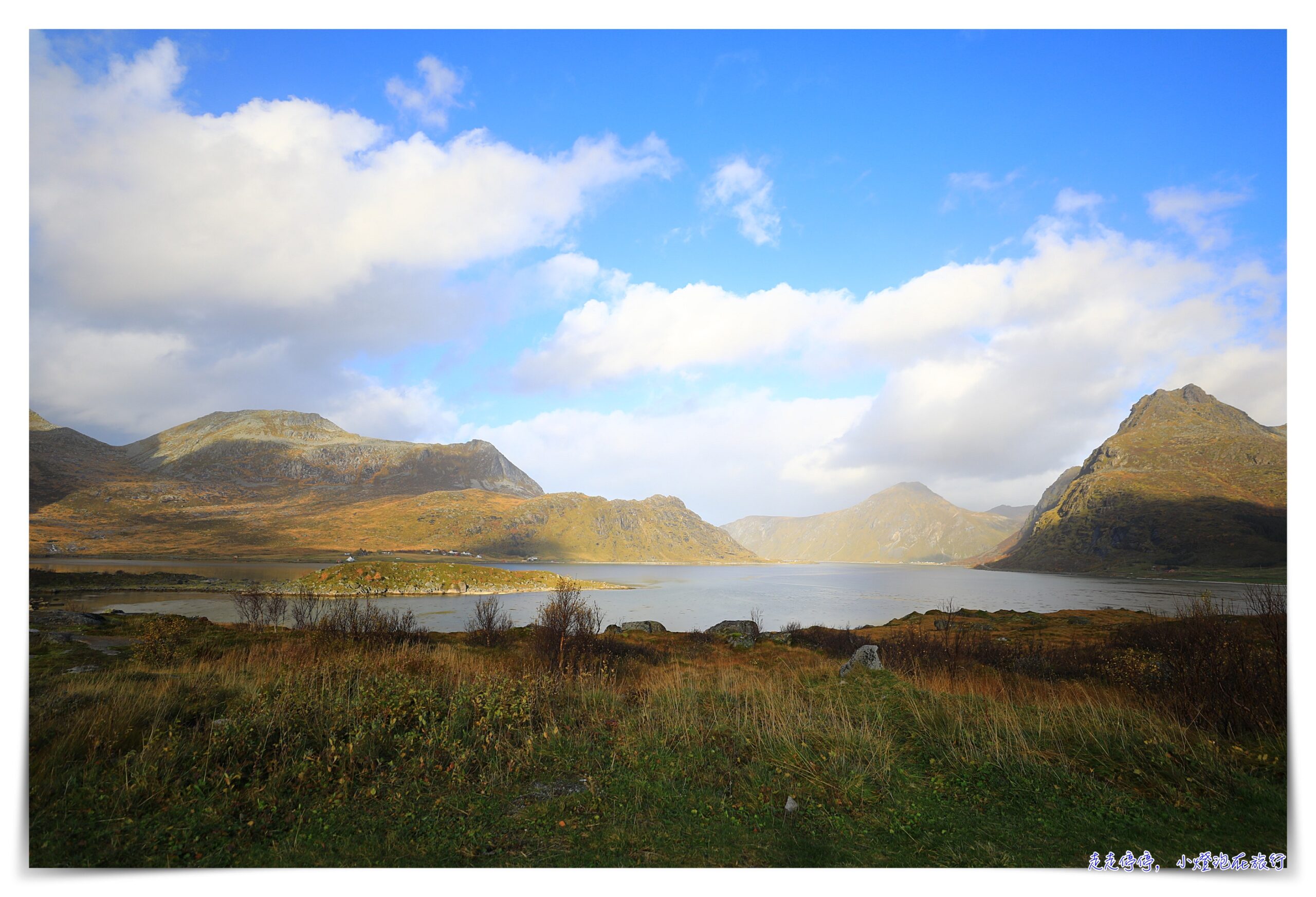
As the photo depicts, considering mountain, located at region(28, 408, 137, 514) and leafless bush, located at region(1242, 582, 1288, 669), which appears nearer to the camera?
leafless bush, located at region(1242, 582, 1288, 669)

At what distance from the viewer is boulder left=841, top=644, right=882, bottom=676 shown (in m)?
12.8

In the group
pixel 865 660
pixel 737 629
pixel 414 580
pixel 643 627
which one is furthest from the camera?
pixel 414 580

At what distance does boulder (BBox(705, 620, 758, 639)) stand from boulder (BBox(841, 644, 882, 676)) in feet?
46.3

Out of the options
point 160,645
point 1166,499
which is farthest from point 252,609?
point 1166,499

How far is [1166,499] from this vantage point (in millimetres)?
125625

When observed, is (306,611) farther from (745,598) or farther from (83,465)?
(83,465)

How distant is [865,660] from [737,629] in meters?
16.0

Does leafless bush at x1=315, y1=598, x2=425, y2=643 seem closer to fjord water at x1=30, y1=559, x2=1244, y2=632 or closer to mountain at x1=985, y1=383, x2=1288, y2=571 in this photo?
fjord water at x1=30, y1=559, x2=1244, y2=632

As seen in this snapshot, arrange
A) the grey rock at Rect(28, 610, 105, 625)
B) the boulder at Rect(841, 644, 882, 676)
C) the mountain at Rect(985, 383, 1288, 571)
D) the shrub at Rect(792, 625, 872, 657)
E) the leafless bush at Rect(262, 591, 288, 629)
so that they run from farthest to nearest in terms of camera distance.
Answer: the mountain at Rect(985, 383, 1288, 571) → the leafless bush at Rect(262, 591, 288, 629) → the shrub at Rect(792, 625, 872, 657) → the grey rock at Rect(28, 610, 105, 625) → the boulder at Rect(841, 644, 882, 676)

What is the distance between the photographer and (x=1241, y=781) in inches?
208

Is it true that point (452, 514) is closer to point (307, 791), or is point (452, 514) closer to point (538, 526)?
point (538, 526)

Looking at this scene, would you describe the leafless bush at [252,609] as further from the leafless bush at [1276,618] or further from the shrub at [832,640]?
the leafless bush at [1276,618]

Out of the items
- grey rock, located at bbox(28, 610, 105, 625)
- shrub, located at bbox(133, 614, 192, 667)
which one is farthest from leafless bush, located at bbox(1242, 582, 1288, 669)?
grey rock, located at bbox(28, 610, 105, 625)
